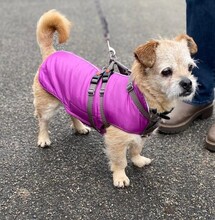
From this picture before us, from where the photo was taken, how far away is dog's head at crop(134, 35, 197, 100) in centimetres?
212

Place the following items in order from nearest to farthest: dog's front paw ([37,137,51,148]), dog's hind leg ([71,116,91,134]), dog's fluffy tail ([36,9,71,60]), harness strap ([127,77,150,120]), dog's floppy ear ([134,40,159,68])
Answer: dog's floppy ear ([134,40,159,68]) → harness strap ([127,77,150,120]) → dog's fluffy tail ([36,9,71,60]) → dog's front paw ([37,137,51,148]) → dog's hind leg ([71,116,91,134])

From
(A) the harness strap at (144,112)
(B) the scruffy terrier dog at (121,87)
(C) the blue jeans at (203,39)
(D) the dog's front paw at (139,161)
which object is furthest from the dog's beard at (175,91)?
(C) the blue jeans at (203,39)

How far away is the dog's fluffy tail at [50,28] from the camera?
256 cm

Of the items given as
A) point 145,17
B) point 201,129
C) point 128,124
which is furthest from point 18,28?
point 128,124

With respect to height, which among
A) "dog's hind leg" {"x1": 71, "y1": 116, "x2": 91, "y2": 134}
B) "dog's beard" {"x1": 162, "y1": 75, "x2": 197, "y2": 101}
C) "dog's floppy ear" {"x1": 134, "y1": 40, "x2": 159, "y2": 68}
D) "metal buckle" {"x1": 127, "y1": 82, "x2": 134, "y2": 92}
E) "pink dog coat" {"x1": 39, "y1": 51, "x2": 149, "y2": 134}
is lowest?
"dog's hind leg" {"x1": 71, "y1": 116, "x2": 91, "y2": 134}

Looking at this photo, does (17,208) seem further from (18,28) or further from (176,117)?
(18,28)

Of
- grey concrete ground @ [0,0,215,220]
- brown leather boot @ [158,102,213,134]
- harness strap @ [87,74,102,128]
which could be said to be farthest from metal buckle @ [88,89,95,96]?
brown leather boot @ [158,102,213,134]

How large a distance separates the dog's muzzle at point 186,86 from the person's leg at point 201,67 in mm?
849

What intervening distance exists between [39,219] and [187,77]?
117cm

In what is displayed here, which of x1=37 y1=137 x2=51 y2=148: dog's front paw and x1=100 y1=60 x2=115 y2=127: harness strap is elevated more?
x1=100 y1=60 x2=115 y2=127: harness strap

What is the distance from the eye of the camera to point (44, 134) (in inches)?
110

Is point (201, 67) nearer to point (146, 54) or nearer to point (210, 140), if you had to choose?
point (210, 140)

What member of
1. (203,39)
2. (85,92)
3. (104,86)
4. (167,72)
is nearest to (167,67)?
(167,72)

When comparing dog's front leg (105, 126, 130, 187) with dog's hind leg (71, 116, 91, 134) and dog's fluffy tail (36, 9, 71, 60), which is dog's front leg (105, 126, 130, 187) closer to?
dog's hind leg (71, 116, 91, 134)
